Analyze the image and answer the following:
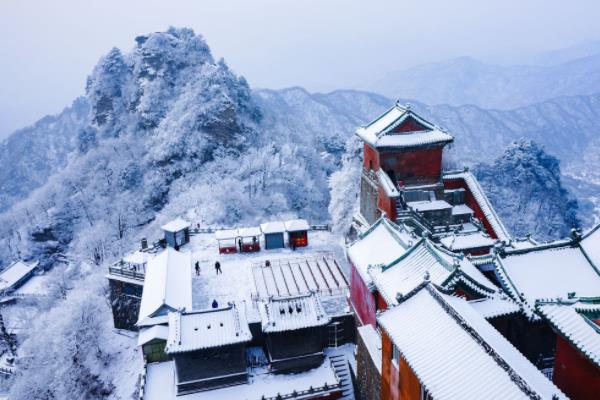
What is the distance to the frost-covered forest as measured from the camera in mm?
30531

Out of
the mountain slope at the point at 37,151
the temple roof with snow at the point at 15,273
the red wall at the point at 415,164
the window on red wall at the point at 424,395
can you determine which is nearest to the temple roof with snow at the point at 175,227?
the red wall at the point at 415,164

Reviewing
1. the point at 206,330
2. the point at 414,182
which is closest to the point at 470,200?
the point at 414,182

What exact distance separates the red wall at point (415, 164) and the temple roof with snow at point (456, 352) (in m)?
14.5

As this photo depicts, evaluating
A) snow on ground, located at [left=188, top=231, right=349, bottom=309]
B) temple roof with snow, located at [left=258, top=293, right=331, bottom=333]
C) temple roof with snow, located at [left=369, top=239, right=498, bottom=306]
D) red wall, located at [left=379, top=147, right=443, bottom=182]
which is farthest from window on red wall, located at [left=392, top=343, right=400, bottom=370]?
red wall, located at [left=379, top=147, right=443, bottom=182]

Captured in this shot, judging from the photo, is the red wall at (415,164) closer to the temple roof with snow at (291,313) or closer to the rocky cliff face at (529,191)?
the temple roof with snow at (291,313)

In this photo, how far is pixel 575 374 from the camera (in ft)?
41.0

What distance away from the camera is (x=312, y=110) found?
9531cm

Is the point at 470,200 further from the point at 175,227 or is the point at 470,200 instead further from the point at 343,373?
the point at 175,227

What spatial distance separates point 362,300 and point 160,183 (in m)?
42.0

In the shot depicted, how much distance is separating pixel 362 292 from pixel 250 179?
34.6 m

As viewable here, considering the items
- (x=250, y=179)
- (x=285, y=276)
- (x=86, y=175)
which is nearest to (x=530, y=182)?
(x=250, y=179)

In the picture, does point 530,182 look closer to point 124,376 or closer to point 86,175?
point 124,376

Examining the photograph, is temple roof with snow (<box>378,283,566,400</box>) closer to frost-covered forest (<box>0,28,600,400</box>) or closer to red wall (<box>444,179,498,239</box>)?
red wall (<box>444,179,498,239</box>)

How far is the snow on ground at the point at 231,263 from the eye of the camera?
84.4 ft
